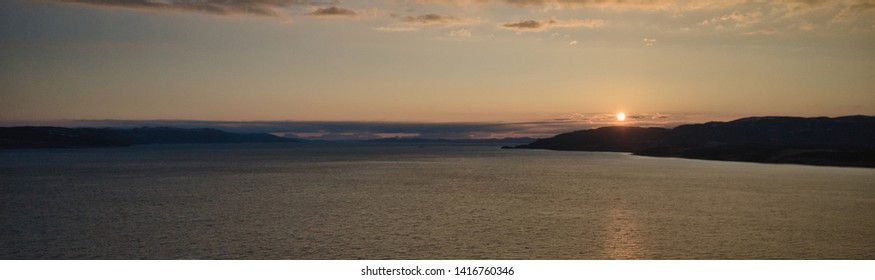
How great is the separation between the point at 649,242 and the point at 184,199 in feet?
162

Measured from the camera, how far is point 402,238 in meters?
40.1

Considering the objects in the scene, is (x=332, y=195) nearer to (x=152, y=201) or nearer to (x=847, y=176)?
(x=152, y=201)

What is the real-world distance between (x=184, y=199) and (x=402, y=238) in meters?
37.1

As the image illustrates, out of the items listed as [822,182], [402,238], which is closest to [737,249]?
[402,238]

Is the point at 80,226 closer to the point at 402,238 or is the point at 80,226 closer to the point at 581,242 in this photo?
the point at 402,238

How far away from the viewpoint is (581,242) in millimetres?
38656

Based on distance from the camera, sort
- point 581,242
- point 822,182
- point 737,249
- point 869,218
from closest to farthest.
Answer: point 737,249
point 581,242
point 869,218
point 822,182

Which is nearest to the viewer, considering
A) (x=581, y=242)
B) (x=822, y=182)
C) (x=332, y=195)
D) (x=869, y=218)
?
(x=581, y=242)
